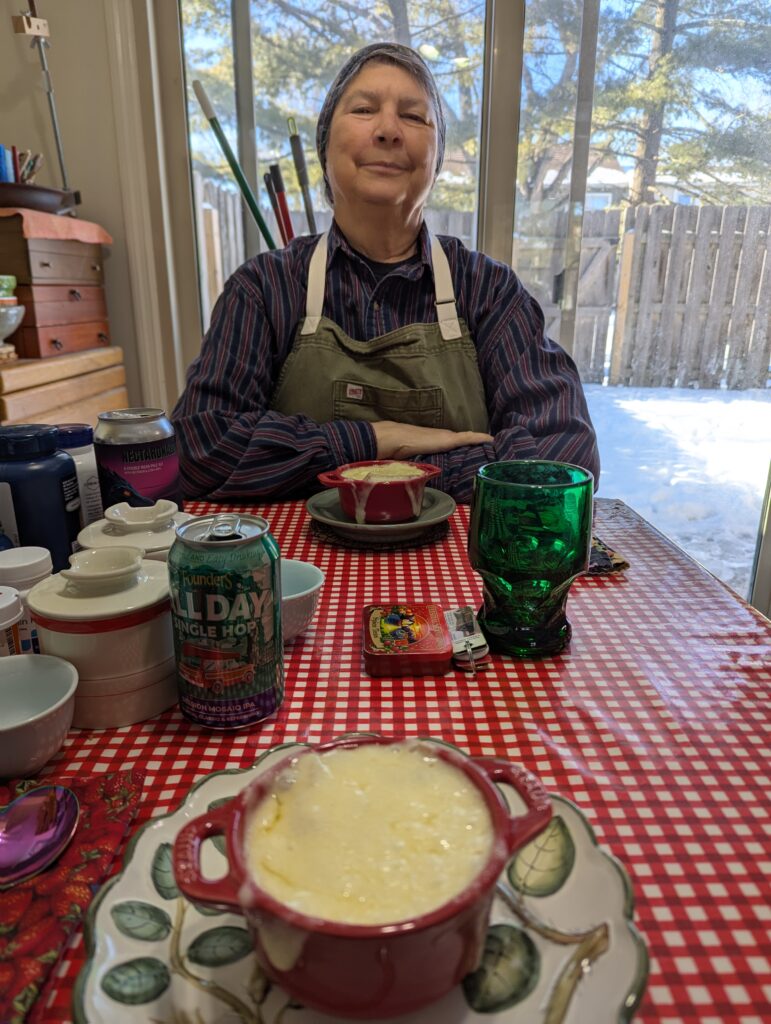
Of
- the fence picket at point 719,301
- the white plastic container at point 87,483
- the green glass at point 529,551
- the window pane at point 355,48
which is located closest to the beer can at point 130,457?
the white plastic container at point 87,483

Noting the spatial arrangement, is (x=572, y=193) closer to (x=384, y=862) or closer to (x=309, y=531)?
(x=309, y=531)

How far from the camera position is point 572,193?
7.57 ft

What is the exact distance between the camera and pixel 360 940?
1.09 feet

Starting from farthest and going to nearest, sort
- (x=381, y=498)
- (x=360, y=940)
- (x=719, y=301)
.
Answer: (x=719, y=301), (x=381, y=498), (x=360, y=940)

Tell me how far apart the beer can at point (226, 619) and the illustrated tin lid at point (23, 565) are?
17 cm

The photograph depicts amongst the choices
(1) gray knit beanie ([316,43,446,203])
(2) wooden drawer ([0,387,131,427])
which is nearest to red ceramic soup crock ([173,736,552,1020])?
(1) gray knit beanie ([316,43,446,203])

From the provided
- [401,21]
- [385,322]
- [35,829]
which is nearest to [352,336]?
[385,322]

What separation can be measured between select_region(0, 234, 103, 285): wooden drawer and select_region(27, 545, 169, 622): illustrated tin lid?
1616mm

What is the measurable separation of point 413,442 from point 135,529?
2.29 feet

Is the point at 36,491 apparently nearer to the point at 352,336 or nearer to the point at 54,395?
the point at 352,336

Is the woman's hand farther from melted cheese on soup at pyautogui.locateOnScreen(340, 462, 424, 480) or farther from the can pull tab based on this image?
the can pull tab

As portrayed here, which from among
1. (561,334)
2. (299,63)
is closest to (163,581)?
(561,334)

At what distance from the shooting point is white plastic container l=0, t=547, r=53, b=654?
671 millimetres

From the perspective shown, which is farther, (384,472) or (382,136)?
(382,136)
